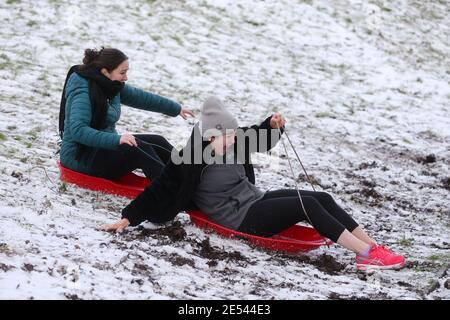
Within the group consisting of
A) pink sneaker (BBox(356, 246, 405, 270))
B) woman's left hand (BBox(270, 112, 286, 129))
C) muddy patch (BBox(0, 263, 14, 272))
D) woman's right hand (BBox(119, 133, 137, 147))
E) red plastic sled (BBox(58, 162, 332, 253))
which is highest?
woman's left hand (BBox(270, 112, 286, 129))

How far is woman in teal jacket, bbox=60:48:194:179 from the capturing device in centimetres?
593

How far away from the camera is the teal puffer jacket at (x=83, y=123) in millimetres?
5797

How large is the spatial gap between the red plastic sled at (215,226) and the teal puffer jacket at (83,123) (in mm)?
105

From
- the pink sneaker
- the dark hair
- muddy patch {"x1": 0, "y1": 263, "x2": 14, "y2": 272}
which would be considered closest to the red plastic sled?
the pink sneaker

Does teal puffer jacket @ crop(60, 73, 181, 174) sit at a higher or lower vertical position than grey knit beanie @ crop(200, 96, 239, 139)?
lower

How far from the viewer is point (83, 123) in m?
5.88

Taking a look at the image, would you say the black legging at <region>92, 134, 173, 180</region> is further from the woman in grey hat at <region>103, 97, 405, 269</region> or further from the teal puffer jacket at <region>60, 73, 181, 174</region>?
the woman in grey hat at <region>103, 97, 405, 269</region>

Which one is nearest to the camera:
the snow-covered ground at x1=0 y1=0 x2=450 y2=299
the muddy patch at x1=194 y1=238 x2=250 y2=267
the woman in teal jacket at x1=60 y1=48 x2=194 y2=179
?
the snow-covered ground at x1=0 y1=0 x2=450 y2=299

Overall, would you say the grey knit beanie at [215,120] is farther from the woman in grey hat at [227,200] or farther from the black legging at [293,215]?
the black legging at [293,215]

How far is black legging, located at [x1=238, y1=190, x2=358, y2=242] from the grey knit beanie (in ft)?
2.29

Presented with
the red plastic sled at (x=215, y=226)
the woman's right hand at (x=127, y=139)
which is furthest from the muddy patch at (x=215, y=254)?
the woman's right hand at (x=127, y=139)

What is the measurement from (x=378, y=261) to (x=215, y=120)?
1713mm
